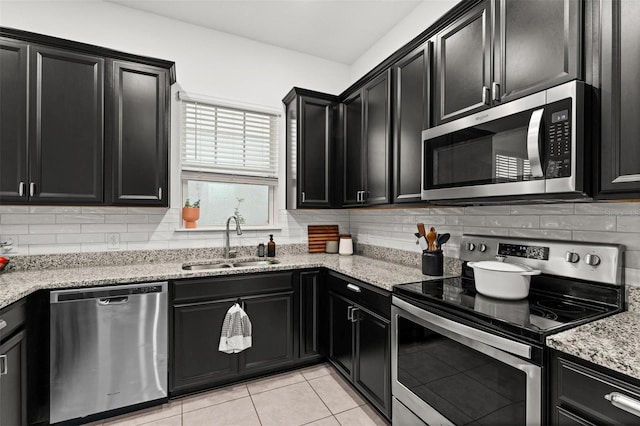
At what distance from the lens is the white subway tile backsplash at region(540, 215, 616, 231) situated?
1.49 meters

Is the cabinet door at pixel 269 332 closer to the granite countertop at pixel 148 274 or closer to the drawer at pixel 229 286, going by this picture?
the drawer at pixel 229 286

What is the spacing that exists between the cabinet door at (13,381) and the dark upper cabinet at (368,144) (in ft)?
7.86

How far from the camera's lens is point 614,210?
147 cm

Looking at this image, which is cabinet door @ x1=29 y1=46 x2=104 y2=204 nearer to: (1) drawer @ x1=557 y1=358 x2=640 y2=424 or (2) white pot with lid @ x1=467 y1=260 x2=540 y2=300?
(2) white pot with lid @ x1=467 y1=260 x2=540 y2=300

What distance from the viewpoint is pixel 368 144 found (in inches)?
106

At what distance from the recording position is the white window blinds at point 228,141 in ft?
9.70

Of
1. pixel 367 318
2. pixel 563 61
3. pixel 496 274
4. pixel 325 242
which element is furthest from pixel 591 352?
pixel 325 242

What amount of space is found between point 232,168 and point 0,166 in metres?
1.62

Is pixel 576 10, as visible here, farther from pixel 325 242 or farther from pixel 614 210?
pixel 325 242

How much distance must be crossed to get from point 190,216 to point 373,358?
6.43ft

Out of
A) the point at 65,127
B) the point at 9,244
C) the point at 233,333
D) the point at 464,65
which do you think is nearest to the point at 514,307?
the point at 464,65

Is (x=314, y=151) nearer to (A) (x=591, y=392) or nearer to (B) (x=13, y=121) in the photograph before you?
(B) (x=13, y=121)

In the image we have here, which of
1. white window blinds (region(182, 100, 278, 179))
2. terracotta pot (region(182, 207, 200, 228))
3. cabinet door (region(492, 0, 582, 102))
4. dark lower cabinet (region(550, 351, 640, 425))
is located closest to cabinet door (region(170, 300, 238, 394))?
terracotta pot (region(182, 207, 200, 228))

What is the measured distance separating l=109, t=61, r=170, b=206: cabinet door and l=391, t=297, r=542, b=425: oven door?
1.99m
